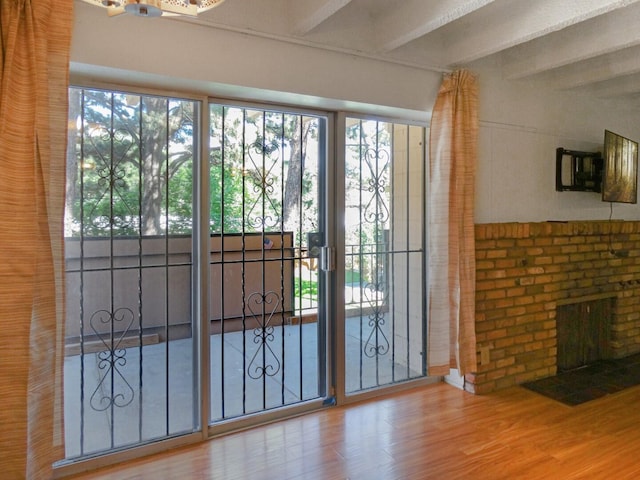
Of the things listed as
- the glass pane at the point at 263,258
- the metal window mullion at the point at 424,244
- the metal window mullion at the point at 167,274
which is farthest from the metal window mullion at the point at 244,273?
the metal window mullion at the point at 424,244

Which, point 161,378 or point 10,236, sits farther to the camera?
point 161,378

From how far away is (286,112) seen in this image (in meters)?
2.59

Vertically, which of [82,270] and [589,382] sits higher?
[82,270]

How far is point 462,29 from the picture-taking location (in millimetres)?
2734

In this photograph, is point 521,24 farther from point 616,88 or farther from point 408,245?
point 616,88

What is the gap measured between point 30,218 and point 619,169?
A: 12.9ft

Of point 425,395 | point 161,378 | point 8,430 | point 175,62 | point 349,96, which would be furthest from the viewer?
point 425,395

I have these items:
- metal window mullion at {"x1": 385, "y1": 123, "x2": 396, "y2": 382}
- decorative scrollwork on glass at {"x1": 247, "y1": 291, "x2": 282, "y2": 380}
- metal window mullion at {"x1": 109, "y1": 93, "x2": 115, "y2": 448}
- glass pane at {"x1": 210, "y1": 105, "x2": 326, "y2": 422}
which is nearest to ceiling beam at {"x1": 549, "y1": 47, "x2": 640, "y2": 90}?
metal window mullion at {"x1": 385, "y1": 123, "x2": 396, "y2": 382}

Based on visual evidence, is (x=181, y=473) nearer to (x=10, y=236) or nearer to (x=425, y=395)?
(x=10, y=236)

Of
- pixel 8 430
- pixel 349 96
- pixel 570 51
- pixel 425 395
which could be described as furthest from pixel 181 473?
pixel 570 51

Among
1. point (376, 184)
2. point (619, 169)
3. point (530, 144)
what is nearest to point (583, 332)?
point (619, 169)

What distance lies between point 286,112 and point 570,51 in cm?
178

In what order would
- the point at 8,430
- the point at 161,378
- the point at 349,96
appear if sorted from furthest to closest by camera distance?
the point at 349,96 < the point at 161,378 < the point at 8,430

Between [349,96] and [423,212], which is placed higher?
[349,96]
